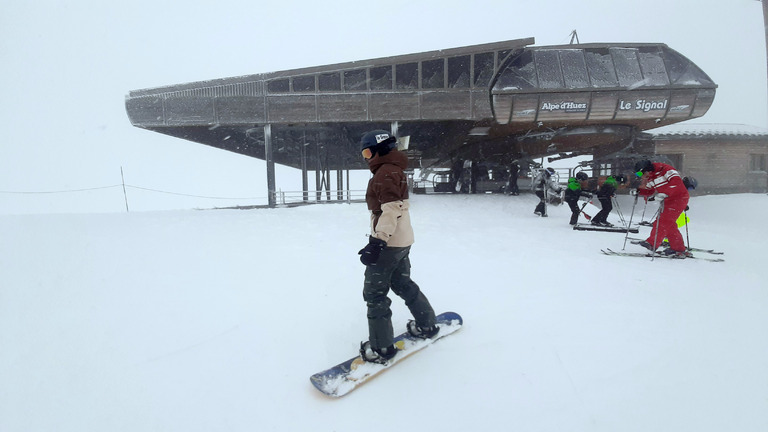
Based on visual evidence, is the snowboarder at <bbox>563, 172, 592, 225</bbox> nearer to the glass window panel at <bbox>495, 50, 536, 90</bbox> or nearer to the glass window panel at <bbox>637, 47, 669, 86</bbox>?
the glass window panel at <bbox>495, 50, 536, 90</bbox>

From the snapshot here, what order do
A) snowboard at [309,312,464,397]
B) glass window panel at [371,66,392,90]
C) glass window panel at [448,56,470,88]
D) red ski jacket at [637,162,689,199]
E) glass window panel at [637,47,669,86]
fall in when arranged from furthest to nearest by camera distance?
glass window panel at [448,56,470,88], glass window panel at [371,66,392,90], glass window panel at [637,47,669,86], red ski jacket at [637,162,689,199], snowboard at [309,312,464,397]

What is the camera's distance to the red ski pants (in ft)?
19.2

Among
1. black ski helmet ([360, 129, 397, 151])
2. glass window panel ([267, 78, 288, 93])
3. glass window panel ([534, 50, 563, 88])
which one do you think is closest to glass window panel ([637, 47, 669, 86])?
glass window panel ([534, 50, 563, 88])

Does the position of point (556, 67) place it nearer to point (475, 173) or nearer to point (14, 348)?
point (475, 173)

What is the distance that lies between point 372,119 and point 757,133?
24736 mm

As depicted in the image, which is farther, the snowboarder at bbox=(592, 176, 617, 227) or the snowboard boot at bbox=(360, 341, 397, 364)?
the snowboarder at bbox=(592, 176, 617, 227)

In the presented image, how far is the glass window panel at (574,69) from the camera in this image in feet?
47.3

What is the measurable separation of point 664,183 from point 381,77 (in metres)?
13.1

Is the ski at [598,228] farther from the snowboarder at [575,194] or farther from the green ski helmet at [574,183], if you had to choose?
the green ski helmet at [574,183]

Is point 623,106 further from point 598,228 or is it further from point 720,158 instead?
point 720,158

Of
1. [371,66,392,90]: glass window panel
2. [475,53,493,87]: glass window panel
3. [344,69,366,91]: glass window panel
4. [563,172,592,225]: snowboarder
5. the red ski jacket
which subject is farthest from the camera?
[371,66,392,90]: glass window panel

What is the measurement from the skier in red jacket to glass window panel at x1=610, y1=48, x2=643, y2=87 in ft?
35.3

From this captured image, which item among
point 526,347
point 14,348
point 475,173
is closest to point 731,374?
point 526,347

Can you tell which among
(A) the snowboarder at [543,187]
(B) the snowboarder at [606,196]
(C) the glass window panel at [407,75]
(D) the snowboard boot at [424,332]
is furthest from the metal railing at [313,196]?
(D) the snowboard boot at [424,332]
